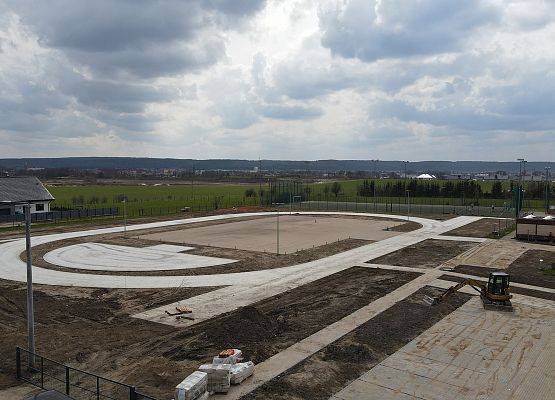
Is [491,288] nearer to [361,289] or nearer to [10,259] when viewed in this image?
[361,289]

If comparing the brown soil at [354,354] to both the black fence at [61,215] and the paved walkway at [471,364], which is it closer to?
the paved walkway at [471,364]

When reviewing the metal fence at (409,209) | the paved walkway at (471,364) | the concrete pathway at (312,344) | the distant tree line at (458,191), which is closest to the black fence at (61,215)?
the metal fence at (409,209)

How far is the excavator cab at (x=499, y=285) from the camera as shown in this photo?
26.1 meters

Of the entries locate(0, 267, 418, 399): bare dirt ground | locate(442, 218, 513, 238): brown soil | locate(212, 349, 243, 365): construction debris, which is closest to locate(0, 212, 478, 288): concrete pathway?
locate(0, 267, 418, 399): bare dirt ground

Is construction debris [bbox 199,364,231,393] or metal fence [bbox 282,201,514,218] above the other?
metal fence [bbox 282,201,514,218]

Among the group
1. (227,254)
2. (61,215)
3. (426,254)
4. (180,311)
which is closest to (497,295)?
(180,311)

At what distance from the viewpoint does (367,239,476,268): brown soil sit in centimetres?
3861

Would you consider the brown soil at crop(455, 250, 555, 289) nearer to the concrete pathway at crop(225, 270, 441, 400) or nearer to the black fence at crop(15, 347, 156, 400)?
the concrete pathway at crop(225, 270, 441, 400)

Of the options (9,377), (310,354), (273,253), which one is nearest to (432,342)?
(310,354)

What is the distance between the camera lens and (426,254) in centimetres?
4247

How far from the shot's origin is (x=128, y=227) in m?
58.4

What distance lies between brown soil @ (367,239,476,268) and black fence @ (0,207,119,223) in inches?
1717

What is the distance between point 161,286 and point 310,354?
46.0 ft

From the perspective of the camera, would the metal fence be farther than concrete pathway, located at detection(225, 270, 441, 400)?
Yes
